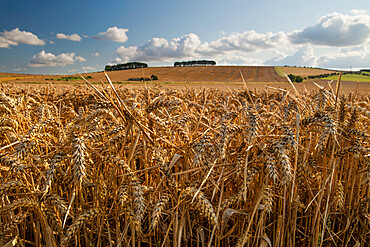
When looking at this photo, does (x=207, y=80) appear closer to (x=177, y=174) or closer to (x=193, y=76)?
(x=193, y=76)

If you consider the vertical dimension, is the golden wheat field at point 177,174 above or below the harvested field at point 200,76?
below

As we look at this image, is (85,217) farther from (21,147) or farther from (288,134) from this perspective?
(288,134)

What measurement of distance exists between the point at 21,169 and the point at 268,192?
1393mm

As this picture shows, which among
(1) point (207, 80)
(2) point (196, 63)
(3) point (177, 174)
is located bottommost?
(3) point (177, 174)

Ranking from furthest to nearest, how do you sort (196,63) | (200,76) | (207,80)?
1. (196,63)
2. (200,76)
3. (207,80)

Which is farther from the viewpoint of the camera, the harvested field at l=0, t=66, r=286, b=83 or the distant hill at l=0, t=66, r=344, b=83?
the harvested field at l=0, t=66, r=286, b=83

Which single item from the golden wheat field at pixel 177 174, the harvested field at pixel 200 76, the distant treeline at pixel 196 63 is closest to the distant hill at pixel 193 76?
the harvested field at pixel 200 76

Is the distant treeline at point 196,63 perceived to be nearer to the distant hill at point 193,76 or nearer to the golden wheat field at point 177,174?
the distant hill at point 193,76

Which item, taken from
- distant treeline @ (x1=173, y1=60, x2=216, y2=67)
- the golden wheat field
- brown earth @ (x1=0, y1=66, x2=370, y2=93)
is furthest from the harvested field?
the golden wheat field

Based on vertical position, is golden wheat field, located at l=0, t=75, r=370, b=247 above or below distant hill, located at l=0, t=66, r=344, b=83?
below

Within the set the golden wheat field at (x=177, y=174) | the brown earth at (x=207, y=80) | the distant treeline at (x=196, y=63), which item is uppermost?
the distant treeline at (x=196, y=63)

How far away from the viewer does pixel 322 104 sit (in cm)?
194

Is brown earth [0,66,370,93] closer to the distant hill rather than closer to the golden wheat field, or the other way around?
the distant hill

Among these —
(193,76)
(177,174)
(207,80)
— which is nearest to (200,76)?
(193,76)
